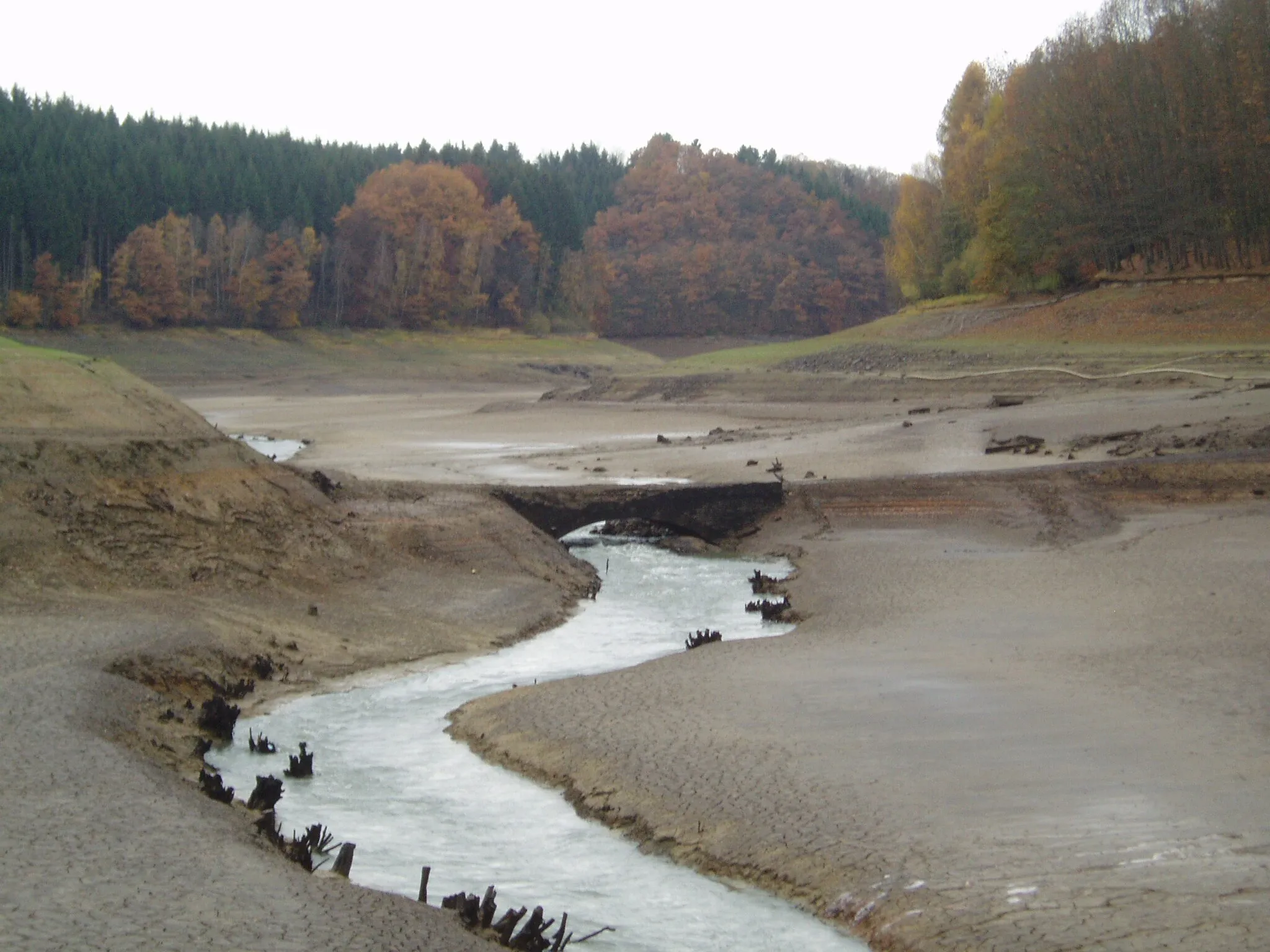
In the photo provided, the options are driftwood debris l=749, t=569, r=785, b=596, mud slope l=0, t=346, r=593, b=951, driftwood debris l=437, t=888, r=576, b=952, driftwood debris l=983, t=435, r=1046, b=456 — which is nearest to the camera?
mud slope l=0, t=346, r=593, b=951

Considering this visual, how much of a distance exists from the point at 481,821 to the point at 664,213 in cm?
11456

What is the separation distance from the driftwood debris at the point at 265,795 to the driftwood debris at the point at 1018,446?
61.6ft

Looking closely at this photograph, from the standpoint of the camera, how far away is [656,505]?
21750 millimetres

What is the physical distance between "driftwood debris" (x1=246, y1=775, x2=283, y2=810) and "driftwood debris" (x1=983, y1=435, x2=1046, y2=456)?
740 inches

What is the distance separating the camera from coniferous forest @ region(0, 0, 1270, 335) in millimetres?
46344

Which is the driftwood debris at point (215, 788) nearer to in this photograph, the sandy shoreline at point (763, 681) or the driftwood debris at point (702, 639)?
the sandy shoreline at point (763, 681)

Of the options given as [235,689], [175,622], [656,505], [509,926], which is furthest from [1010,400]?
[509,926]

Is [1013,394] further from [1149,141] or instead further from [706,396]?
[1149,141]

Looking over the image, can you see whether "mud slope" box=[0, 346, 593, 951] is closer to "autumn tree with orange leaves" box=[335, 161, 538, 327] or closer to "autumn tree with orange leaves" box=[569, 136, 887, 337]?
"autumn tree with orange leaves" box=[335, 161, 538, 327]

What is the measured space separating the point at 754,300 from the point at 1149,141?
67.1 meters

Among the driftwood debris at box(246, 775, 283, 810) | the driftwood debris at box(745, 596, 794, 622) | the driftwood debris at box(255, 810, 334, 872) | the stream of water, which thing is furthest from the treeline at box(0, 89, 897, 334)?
the driftwood debris at box(255, 810, 334, 872)

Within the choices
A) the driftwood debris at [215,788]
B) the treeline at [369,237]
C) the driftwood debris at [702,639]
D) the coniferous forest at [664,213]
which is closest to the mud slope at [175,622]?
the driftwood debris at [215,788]

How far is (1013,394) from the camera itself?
35.0 metres

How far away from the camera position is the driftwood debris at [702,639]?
14.0m
